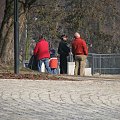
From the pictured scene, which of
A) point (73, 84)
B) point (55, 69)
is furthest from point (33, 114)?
point (55, 69)

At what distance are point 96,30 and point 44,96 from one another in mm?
33768

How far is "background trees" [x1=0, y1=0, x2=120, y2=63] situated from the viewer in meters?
20.3

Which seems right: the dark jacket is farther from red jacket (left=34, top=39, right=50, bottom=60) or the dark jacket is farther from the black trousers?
red jacket (left=34, top=39, right=50, bottom=60)

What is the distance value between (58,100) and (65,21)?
78.5 ft

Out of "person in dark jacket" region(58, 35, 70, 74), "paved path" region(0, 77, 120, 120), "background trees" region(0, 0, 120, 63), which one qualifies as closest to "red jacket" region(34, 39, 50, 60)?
"background trees" region(0, 0, 120, 63)

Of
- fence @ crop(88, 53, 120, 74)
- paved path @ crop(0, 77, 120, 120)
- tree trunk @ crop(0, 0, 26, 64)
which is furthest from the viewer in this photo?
fence @ crop(88, 53, 120, 74)

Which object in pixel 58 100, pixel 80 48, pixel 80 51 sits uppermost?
pixel 80 48

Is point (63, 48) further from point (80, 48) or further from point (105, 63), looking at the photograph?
point (105, 63)

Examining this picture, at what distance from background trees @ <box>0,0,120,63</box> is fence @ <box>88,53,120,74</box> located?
215 centimetres

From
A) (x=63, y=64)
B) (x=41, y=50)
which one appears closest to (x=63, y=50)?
(x=63, y=64)

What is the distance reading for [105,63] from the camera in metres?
30.5

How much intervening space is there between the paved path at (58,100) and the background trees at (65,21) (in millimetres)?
4784

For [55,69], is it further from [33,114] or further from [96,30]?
[96,30]

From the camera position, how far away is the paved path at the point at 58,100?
10.0m
